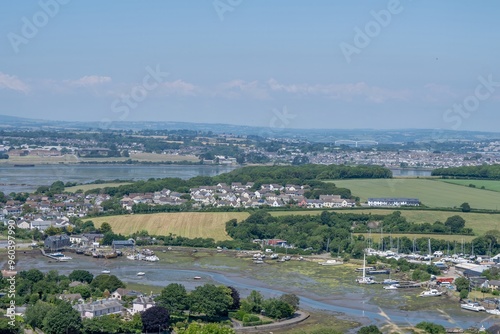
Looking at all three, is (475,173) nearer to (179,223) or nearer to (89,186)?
(89,186)

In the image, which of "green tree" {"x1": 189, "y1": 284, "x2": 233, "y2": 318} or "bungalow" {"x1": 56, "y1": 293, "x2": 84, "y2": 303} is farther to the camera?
"bungalow" {"x1": 56, "y1": 293, "x2": 84, "y2": 303}

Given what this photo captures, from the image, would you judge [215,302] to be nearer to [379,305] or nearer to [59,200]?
[379,305]

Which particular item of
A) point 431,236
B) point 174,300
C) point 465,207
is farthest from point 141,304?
point 465,207

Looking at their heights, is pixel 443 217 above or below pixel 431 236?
above

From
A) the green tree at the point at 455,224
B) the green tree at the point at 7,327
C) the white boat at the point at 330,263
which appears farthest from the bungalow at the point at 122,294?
the green tree at the point at 455,224

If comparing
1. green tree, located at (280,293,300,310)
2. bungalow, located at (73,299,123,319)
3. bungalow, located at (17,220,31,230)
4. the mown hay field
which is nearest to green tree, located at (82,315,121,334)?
bungalow, located at (73,299,123,319)

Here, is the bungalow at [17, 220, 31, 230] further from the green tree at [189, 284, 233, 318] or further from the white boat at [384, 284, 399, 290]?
the white boat at [384, 284, 399, 290]
